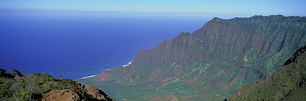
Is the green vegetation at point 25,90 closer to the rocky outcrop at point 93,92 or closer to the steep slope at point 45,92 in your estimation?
the steep slope at point 45,92

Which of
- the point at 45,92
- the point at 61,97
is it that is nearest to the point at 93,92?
the point at 45,92

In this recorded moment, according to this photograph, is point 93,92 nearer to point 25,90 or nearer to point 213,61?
point 25,90

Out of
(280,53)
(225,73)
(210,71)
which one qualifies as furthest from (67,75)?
(280,53)

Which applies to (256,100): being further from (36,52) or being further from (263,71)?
(36,52)

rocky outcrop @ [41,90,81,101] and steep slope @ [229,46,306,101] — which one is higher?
rocky outcrop @ [41,90,81,101]

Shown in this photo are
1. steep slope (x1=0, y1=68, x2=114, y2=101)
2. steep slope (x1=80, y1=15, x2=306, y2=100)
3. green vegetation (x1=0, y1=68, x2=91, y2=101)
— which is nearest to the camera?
steep slope (x1=0, y1=68, x2=114, y2=101)

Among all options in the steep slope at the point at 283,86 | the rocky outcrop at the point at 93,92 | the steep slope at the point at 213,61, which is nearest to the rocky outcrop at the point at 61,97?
the rocky outcrop at the point at 93,92

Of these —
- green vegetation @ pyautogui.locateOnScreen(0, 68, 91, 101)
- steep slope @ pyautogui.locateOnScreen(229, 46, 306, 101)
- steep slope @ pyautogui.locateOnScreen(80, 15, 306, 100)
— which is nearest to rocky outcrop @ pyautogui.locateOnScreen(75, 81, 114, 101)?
green vegetation @ pyautogui.locateOnScreen(0, 68, 91, 101)

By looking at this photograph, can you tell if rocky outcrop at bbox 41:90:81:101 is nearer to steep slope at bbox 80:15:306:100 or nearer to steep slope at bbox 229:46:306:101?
steep slope at bbox 229:46:306:101
